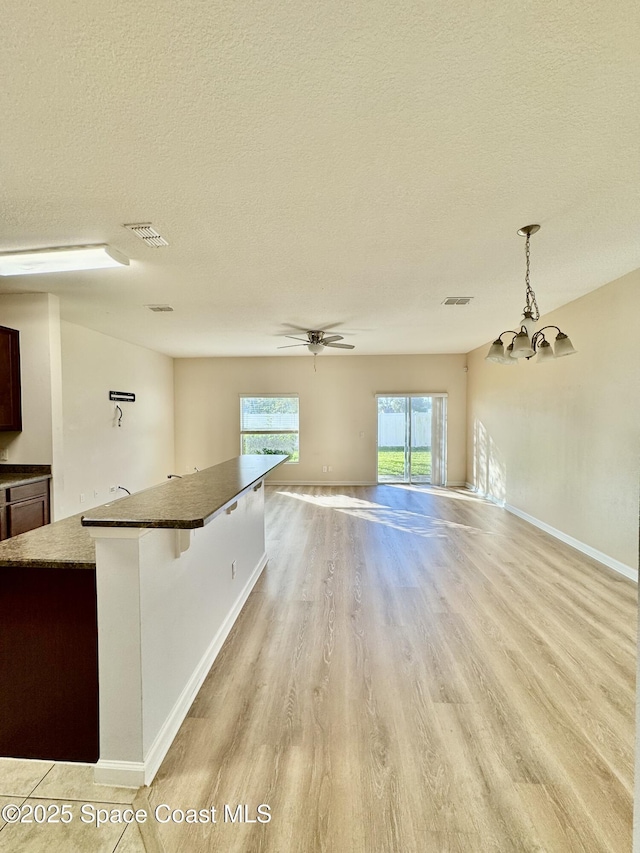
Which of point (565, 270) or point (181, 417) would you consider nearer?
point (565, 270)

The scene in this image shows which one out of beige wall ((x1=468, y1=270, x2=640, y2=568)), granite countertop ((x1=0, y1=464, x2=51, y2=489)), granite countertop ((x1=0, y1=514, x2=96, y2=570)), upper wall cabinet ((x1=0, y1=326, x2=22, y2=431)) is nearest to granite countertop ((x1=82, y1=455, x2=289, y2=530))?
granite countertop ((x1=0, y1=514, x2=96, y2=570))

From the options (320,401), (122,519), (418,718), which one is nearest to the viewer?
(122,519)

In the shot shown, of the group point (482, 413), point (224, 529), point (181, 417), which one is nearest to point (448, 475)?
point (482, 413)

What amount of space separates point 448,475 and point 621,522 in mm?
4431

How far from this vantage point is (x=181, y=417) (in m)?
8.15

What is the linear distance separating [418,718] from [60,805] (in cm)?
148

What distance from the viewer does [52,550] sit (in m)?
1.61

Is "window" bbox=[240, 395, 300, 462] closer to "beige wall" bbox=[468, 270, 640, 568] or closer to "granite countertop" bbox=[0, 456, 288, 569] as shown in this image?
"beige wall" bbox=[468, 270, 640, 568]

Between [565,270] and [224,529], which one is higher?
[565,270]

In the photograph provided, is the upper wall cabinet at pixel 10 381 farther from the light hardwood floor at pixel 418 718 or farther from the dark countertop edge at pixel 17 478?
the light hardwood floor at pixel 418 718

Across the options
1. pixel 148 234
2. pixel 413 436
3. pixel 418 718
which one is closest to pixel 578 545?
pixel 418 718

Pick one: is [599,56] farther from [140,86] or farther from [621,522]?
[621,522]

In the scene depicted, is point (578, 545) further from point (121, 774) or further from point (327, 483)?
point (327, 483)

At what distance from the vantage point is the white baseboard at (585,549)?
3381mm
